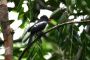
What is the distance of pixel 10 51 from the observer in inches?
66.1

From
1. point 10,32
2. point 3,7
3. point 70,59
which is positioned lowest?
point 70,59

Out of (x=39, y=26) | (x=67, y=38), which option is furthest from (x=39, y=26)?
(x=67, y=38)

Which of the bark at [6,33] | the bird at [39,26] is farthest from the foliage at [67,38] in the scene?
the bark at [6,33]

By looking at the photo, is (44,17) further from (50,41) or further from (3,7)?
(3,7)

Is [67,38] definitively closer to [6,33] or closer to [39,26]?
[39,26]

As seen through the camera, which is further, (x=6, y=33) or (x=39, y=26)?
(x=39, y=26)

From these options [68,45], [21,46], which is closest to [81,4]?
[68,45]

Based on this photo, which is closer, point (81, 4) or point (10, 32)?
point (10, 32)

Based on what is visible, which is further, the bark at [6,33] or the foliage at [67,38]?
the foliage at [67,38]

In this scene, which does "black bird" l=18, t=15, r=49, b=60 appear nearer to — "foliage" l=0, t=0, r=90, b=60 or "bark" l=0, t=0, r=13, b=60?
"foliage" l=0, t=0, r=90, b=60

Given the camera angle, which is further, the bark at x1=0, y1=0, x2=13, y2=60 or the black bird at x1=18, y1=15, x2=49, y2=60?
the black bird at x1=18, y1=15, x2=49, y2=60

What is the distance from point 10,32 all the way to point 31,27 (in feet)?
2.47

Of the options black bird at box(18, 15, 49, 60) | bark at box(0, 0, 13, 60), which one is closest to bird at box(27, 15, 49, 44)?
black bird at box(18, 15, 49, 60)

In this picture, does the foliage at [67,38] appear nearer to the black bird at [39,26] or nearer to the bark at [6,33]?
the black bird at [39,26]
